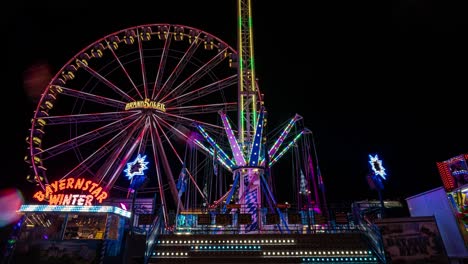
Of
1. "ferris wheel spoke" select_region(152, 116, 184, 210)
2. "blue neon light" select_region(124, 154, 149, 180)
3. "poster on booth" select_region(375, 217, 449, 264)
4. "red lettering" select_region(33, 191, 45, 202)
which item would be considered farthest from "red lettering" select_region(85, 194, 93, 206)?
"poster on booth" select_region(375, 217, 449, 264)

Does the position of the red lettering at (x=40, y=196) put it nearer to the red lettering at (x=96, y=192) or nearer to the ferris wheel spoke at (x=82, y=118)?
the red lettering at (x=96, y=192)

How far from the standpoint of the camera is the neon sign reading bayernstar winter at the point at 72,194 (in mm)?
13156

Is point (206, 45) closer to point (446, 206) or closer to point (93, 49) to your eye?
point (93, 49)

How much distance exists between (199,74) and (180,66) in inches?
57.4

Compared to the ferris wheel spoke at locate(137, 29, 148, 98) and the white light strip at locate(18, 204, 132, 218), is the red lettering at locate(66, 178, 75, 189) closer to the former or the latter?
the white light strip at locate(18, 204, 132, 218)

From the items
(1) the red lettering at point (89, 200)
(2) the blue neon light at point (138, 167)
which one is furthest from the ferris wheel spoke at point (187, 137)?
(1) the red lettering at point (89, 200)

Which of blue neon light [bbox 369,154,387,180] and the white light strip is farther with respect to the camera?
blue neon light [bbox 369,154,387,180]

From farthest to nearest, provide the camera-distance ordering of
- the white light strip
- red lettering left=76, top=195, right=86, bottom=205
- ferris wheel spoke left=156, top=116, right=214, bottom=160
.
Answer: ferris wheel spoke left=156, top=116, right=214, bottom=160
red lettering left=76, top=195, right=86, bottom=205
the white light strip

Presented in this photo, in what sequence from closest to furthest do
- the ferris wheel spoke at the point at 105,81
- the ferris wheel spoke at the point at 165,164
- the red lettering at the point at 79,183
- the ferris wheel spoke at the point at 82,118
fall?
the red lettering at the point at 79,183, the ferris wheel spoke at the point at 165,164, the ferris wheel spoke at the point at 82,118, the ferris wheel spoke at the point at 105,81

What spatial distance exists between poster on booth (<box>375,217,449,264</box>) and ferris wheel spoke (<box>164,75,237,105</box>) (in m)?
13.8

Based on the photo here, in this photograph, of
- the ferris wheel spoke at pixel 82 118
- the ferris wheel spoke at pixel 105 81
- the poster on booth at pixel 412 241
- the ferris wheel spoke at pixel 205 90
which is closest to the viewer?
the poster on booth at pixel 412 241

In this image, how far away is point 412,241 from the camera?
7.79m

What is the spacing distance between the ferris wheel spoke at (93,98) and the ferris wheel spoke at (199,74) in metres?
3.06

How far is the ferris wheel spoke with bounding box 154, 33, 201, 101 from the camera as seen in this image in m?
20.2
